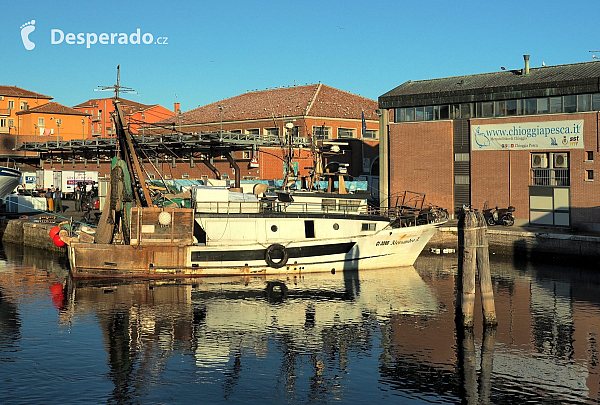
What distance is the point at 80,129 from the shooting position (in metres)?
112

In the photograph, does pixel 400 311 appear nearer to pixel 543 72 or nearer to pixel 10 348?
pixel 10 348

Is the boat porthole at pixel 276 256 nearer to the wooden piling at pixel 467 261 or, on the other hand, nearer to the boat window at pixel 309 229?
the boat window at pixel 309 229

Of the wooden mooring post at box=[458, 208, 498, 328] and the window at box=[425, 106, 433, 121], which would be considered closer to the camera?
the wooden mooring post at box=[458, 208, 498, 328]

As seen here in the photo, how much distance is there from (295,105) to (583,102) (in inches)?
1519

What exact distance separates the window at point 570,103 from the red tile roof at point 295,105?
3368 centimetres

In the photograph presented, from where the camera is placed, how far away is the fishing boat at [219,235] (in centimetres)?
3312

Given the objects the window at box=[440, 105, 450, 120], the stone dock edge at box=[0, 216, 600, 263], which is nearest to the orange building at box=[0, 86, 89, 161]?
the stone dock edge at box=[0, 216, 600, 263]

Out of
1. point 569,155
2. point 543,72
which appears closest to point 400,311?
point 569,155

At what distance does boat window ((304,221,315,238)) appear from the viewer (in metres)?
34.3

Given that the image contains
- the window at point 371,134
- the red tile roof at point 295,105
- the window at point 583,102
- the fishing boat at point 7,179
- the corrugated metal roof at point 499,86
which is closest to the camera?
the window at point 583,102

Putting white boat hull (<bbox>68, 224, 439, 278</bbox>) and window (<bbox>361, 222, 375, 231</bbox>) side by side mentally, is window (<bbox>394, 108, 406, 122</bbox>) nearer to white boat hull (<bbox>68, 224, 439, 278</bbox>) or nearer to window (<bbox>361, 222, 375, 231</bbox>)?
white boat hull (<bbox>68, 224, 439, 278</bbox>)

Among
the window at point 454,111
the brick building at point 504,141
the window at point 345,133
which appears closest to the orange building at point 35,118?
the window at point 345,133

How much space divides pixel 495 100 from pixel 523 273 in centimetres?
1599

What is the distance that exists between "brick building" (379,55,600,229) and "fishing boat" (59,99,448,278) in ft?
41.1
